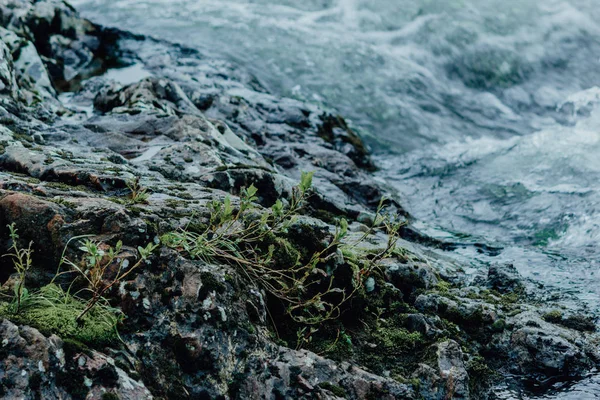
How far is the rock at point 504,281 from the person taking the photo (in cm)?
562


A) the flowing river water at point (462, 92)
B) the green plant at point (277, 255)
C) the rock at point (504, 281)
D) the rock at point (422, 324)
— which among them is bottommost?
the flowing river water at point (462, 92)

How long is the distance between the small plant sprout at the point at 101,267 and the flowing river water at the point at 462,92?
13.7ft

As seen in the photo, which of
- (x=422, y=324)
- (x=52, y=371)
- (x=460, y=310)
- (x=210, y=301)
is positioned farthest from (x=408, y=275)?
(x=52, y=371)

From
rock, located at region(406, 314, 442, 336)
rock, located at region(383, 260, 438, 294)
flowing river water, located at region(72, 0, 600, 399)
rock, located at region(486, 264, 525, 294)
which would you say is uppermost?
rock, located at region(406, 314, 442, 336)

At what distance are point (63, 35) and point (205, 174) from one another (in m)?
8.76

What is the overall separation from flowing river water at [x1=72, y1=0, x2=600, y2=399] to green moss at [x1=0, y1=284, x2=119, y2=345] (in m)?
4.32

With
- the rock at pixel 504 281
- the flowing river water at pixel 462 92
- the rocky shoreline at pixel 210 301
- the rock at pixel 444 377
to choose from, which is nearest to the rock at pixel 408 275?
the rocky shoreline at pixel 210 301

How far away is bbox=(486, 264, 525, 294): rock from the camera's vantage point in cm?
562

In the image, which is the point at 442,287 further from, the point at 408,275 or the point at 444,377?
the point at 444,377

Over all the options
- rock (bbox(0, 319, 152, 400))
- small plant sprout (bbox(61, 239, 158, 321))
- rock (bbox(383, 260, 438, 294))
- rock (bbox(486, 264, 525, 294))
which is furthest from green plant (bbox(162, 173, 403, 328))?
rock (bbox(486, 264, 525, 294))

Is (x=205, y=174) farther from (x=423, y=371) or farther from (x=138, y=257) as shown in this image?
(x=423, y=371)

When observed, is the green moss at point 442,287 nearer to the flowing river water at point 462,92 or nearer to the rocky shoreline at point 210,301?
the rocky shoreline at point 210,301

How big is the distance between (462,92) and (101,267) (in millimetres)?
12701

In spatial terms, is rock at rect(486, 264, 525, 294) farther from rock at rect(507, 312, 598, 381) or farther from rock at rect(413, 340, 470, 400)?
rock at rect(413, 340, 470, 400)
